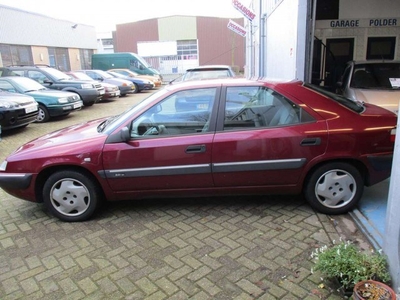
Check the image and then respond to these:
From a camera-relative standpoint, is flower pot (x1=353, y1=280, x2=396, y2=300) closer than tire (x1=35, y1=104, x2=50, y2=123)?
Yes

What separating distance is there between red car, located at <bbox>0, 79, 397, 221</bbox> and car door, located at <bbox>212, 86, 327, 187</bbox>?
10 mm

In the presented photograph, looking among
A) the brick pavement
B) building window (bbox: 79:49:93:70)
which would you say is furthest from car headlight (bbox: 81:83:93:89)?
building window (bbox: 79:49:93:70)

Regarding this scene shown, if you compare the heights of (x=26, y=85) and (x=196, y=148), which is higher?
(x=26, y=85)

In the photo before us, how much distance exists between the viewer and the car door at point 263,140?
3.58m

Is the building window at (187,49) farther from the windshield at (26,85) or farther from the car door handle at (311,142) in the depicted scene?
the car door handle at (311,142)

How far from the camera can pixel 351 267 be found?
2521 millimetres

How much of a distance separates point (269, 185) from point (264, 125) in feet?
2.16

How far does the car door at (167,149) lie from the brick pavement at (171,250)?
0.46 meters

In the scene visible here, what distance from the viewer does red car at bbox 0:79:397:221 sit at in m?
3.61

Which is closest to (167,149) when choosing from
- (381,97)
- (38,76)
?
(381,97)

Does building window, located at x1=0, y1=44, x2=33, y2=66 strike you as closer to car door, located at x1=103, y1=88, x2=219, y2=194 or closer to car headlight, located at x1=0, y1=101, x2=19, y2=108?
car headlight, located at x1=0, y1=101, x2=19, y2=108

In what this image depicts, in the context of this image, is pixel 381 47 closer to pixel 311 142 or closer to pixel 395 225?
pixel 311 142

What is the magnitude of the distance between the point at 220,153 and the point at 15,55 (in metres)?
26.5

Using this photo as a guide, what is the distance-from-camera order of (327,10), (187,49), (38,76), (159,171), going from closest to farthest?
1. (159,171)
2. (327,10)
3. (38,76)
4. (187,49)
